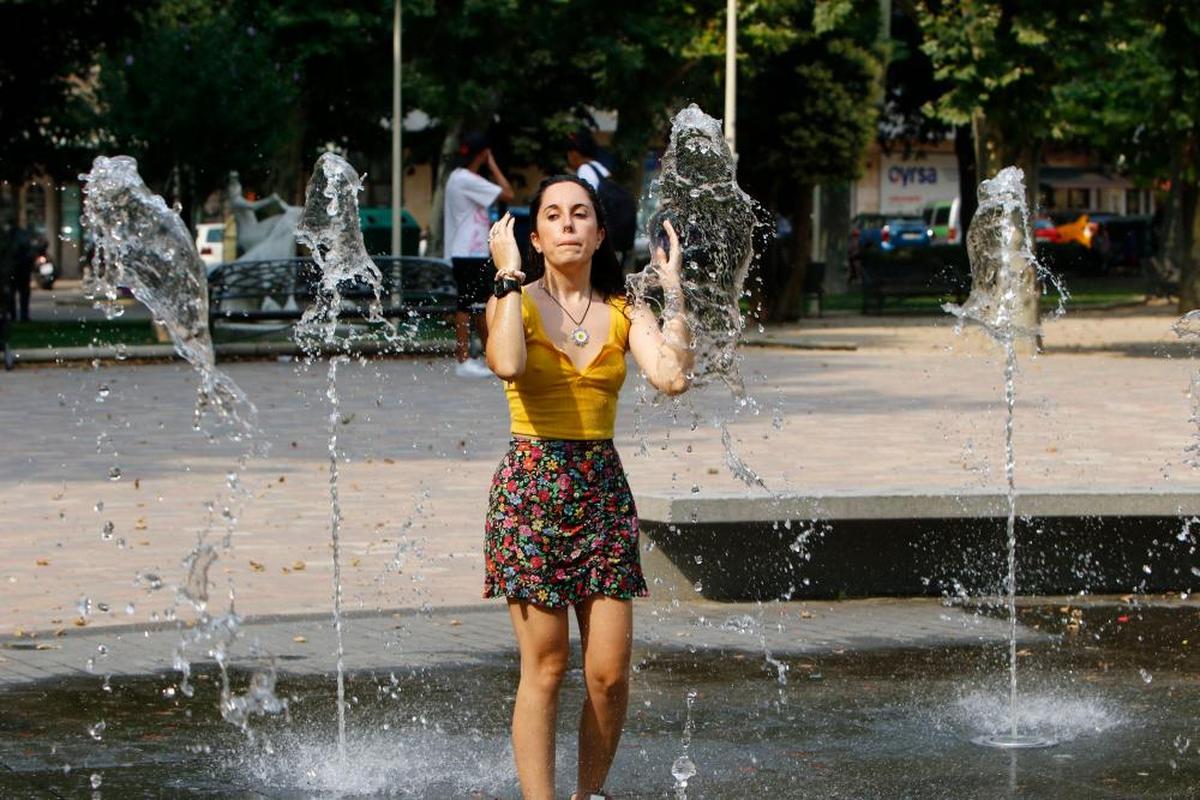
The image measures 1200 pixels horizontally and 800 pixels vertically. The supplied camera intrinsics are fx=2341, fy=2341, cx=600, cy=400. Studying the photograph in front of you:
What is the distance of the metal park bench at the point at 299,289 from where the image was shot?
26.6 meters

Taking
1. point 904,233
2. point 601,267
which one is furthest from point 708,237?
point 904,233

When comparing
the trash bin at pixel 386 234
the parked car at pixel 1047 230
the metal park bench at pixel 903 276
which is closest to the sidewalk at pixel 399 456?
the metal park bench at pixel 903 276

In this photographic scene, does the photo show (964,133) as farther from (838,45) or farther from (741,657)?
(741,657)

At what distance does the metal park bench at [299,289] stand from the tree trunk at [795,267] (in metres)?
9.14

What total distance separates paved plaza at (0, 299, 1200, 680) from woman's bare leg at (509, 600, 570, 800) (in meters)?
2.91

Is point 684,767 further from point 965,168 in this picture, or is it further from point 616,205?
point 965,168

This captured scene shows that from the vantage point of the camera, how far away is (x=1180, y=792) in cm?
631

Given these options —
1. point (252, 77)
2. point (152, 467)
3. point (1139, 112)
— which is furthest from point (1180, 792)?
point (1139, 112)

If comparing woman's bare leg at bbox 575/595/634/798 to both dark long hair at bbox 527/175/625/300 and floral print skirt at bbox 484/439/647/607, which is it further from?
dark long hair at bbox 527/175/625/300

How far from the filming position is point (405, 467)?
14508mm

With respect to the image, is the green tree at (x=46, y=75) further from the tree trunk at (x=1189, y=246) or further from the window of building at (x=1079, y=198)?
the window of building at (x=1079, y=198)

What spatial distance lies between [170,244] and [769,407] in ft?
31.4

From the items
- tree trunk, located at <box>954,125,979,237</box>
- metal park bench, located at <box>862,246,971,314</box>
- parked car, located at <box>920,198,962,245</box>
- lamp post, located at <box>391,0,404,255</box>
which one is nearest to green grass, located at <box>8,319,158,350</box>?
lamp post, located at <box>391,0,404,255</box>

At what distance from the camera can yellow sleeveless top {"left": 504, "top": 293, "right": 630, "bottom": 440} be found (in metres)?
5.61
